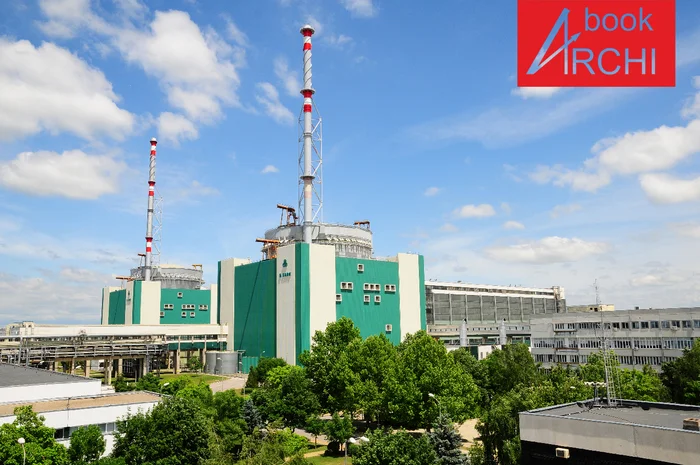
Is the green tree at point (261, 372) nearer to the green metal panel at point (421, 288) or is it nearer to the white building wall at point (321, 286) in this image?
the white building wall at point (321, 286)

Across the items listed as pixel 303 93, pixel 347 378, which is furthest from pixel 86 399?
pixel 303 93

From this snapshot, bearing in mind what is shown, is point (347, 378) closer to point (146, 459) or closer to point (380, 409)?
point (380, 409)

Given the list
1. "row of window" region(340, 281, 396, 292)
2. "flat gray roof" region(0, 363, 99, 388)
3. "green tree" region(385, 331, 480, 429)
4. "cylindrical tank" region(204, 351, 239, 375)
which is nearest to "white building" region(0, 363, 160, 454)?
"flat gray roof" region(0, 363, 99, 388)

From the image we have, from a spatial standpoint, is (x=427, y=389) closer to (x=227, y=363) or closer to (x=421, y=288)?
(x=421, y=288)

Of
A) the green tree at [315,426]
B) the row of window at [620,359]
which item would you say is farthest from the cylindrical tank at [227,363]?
the row of window at [620,359]

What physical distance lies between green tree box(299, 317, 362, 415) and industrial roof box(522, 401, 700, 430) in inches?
1099

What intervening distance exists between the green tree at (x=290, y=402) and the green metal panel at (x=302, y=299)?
25310mm

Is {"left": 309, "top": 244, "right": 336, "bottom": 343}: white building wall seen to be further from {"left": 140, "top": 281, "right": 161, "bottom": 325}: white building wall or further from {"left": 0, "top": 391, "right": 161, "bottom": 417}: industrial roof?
{"left": 140, "top": 281, "right": 161, "bottom": 325}: white building wall

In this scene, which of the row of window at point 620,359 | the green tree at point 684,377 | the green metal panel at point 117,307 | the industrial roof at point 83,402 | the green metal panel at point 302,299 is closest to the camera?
the industrial roof at point 83,402

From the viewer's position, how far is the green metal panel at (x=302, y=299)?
79.4 m

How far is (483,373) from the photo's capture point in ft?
211

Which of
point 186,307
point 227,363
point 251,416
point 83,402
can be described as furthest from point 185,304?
point 83,402

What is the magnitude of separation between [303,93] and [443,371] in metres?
56.5

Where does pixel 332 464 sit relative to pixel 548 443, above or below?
below
